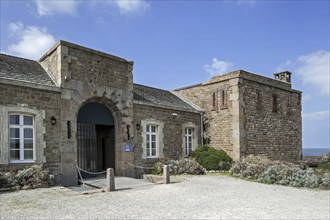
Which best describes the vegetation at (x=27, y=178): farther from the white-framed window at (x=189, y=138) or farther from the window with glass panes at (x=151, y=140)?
the white-framed window at (x=189, y=138)

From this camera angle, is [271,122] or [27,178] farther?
[271,122]

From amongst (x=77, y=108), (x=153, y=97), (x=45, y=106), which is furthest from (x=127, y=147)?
(x=45, y=106)

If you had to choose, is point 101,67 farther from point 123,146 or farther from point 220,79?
point 220,79

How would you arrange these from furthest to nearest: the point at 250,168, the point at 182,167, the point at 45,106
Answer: the point at 182,167, the point at 250,168, the point at 45,106

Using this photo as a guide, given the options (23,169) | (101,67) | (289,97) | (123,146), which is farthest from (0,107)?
(289,97)

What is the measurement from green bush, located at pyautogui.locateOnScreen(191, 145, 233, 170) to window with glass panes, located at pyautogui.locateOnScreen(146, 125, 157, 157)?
2.52 metres

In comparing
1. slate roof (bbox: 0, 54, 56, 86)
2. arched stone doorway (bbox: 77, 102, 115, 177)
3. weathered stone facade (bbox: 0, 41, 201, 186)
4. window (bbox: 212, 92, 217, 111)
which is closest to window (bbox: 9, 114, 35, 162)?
weathered stone facade (bbox: 0, 41, 201, 186)

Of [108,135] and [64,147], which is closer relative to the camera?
[64,147]

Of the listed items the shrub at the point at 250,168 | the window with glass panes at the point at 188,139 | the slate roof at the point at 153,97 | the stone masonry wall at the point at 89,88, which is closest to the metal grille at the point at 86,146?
the stone masonry wall at the point at 89,88

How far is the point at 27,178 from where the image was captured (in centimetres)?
910

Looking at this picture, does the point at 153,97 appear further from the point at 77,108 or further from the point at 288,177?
the point at 288,177

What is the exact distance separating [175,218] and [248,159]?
8973mm

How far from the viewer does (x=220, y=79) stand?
16.6 meters

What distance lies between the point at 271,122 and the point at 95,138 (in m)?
10.7
